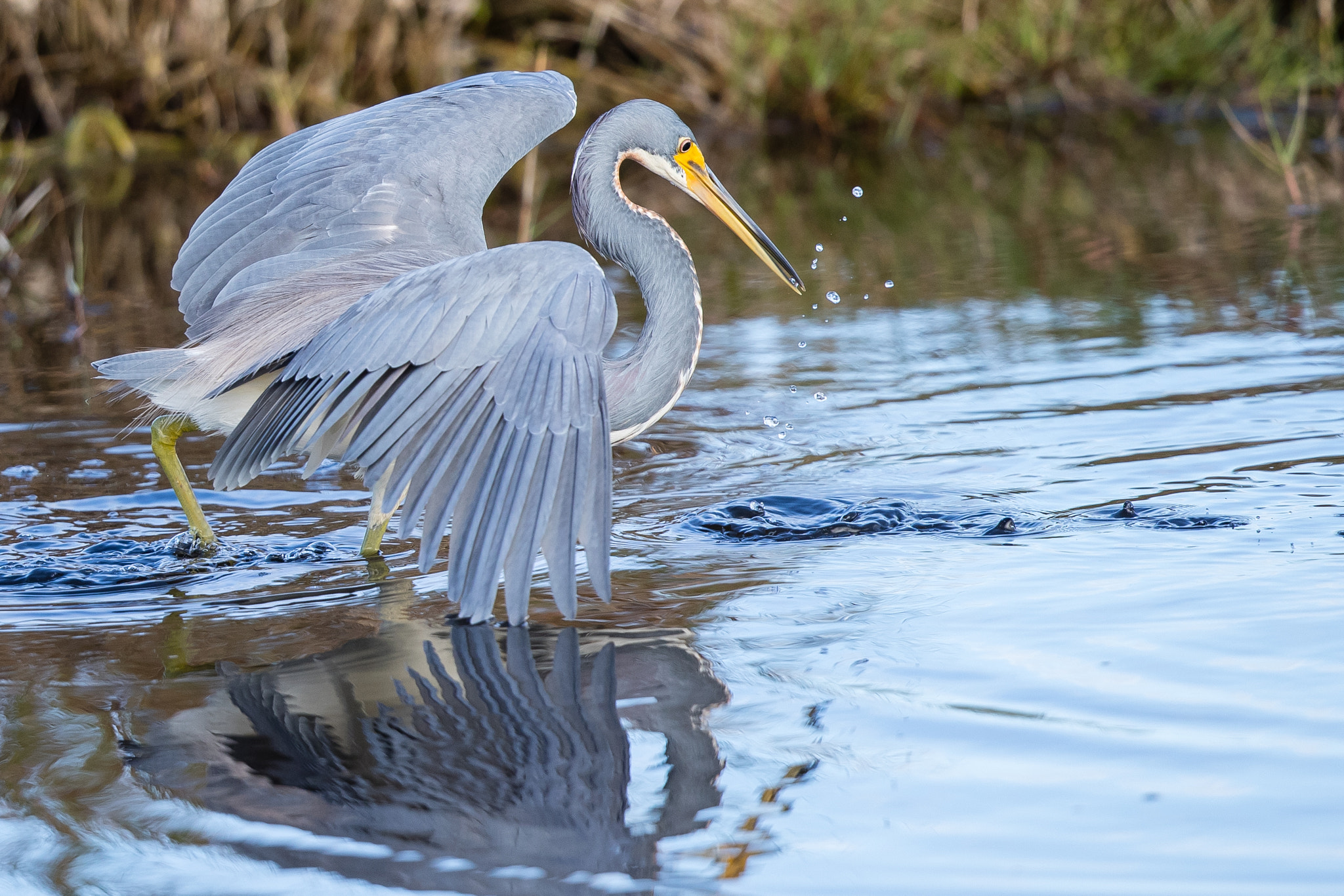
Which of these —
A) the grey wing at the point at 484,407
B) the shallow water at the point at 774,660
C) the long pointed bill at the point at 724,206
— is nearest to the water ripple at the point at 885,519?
the shallow water at the point at 774,660

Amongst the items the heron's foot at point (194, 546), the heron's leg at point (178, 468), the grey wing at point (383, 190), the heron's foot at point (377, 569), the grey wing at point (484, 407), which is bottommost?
the heron's foot at point (377, 569)

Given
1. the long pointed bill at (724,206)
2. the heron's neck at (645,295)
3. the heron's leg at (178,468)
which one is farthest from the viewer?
the long pointed bill at (724,206)

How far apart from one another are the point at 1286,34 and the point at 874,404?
779 centimetres

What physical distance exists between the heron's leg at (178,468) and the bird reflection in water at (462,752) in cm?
88

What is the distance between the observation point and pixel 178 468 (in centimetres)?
427


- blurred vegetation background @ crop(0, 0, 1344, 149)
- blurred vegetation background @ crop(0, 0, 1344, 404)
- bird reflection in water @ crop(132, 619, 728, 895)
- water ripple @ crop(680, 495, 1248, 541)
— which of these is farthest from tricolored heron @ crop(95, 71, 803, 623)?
blurred vegetation background @ crop(0, 0, 1344, 149)

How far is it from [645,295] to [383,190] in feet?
3.00

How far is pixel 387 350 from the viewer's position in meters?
3.37

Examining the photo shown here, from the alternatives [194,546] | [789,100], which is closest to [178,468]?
[194,546]

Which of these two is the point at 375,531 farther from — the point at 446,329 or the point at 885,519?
the point at 885,519

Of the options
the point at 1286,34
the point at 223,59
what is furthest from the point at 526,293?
the point at 1286,34

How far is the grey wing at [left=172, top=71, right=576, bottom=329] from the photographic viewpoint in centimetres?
451

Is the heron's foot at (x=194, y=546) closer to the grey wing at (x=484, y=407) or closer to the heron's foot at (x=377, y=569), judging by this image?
the heron's foot at (x=377, y=569)

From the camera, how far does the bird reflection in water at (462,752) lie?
2.40m
